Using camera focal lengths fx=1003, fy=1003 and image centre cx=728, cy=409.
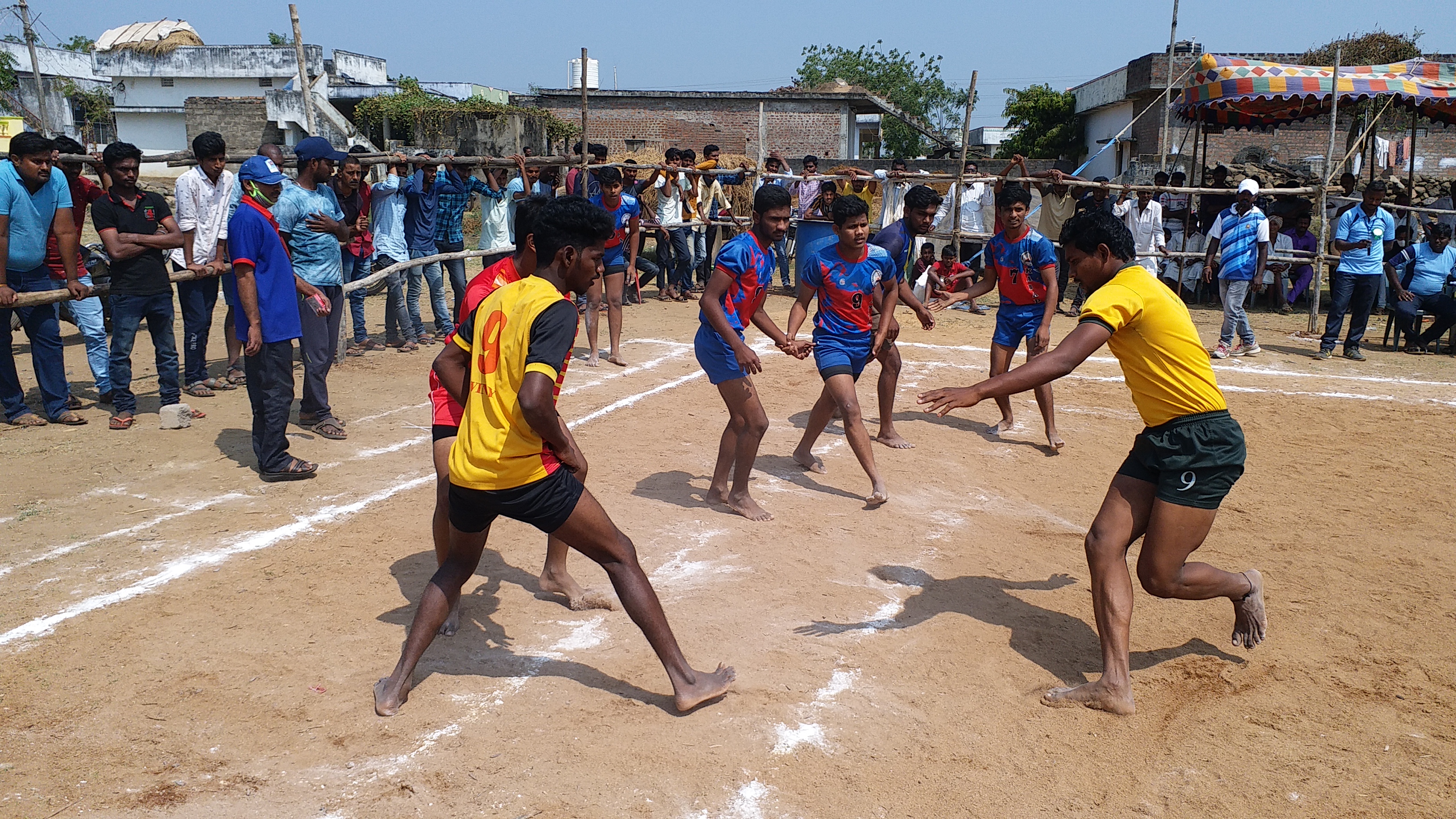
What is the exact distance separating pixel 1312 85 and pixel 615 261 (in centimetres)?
1094

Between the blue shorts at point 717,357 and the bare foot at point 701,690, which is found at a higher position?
the blue shorts at point 717,357

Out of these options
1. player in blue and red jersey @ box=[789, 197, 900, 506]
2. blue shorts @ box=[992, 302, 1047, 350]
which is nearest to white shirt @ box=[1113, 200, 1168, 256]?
blue shorts @ box=[992, 302, 1047, 350]

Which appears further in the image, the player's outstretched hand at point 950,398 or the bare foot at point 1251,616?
the bare foot at point 1251,616

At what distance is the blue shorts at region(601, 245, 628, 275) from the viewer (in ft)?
34.3

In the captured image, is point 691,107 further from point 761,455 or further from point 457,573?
point 457,573

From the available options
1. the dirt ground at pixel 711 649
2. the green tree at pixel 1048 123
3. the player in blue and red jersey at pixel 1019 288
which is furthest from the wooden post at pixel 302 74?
the green tree at pixel 1048 123

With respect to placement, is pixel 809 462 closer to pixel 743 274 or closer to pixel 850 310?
pixel 850 310

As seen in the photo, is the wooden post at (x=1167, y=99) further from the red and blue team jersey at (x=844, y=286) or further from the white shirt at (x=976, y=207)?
the red and blue team jersey at (x=844, y=286)

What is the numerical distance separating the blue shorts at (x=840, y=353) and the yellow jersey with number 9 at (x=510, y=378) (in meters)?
3.16

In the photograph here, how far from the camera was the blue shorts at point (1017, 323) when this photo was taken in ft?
26.2

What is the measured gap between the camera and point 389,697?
375 cm

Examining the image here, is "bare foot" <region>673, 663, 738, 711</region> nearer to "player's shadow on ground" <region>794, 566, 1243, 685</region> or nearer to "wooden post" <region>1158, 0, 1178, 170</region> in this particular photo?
"player's shadow on ground" <region>794, 566, 1243, 685</region>

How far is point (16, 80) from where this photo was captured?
37938 mm

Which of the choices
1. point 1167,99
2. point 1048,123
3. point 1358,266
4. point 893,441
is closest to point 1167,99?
point 1167,99
